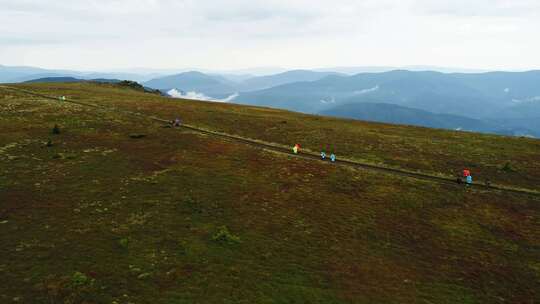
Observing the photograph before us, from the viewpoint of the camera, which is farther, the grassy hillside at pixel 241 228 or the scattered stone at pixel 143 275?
the grassy hillside at pixel 241 228

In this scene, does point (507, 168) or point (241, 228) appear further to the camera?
point (507, 168)

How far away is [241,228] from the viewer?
108ft

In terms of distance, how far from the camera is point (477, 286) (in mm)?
27125

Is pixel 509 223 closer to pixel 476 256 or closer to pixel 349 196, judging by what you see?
pixel 476 256

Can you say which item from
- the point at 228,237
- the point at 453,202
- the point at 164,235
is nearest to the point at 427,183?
the point at 453,202

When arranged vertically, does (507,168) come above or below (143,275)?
above

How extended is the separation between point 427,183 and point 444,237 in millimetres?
13988

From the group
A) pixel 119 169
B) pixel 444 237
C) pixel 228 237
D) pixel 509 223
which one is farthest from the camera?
pixel 119 169

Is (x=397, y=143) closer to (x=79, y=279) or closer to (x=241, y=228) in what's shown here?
(x=241, y=228)

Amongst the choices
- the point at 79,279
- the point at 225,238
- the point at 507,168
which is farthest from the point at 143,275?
the point at 507,168

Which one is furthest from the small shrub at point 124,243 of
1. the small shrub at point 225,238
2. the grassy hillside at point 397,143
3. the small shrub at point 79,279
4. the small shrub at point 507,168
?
the small shrub at point 507,168

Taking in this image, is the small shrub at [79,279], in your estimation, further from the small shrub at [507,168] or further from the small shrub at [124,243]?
the small shrub at [507,168]

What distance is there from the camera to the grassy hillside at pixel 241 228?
25125 mm

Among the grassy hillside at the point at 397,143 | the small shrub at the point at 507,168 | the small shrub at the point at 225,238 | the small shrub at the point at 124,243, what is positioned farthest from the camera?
the grassy hillside at the point at 397,143
